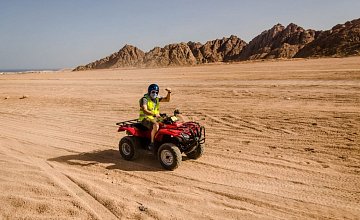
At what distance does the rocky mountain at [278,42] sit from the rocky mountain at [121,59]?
32.4m

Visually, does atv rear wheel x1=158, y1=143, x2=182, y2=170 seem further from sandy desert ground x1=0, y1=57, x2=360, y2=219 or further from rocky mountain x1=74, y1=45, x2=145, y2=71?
rocky mountain x1=74, y1=45, x2=145, y2=71

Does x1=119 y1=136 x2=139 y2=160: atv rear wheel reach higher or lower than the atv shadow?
higher

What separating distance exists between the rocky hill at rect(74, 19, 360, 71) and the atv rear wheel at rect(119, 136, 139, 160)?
69.3m

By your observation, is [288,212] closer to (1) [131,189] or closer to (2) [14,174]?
(1) [131,189]

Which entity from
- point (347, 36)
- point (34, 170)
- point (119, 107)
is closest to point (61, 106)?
point (119, 107)

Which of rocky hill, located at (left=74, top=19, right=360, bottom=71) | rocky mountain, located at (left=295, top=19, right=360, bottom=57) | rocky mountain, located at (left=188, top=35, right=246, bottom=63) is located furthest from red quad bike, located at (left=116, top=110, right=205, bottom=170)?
rocky mountain, located at (left=188, top=35, right=246, bottom=63)

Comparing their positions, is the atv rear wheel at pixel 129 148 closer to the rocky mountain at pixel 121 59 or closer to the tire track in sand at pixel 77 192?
the tire track in sand at pixel 77 192

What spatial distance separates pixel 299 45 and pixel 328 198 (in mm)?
91136

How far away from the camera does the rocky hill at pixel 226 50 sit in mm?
88225

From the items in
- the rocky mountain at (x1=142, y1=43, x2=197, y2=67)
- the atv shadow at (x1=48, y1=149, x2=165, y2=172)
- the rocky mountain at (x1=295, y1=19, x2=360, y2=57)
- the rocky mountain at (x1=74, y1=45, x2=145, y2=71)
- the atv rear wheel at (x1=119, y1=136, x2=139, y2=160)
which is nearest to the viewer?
the atv shadow at (x1=48, y1=149, x2=165, y2=172)

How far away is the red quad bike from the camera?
645cm

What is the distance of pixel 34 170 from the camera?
22.4 feet

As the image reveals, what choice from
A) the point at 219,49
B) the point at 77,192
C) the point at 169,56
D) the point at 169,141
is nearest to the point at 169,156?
the point at 169,141

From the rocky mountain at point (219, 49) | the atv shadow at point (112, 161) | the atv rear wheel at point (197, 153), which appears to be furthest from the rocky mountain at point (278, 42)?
the atv rear wheel at point (197, 153)
